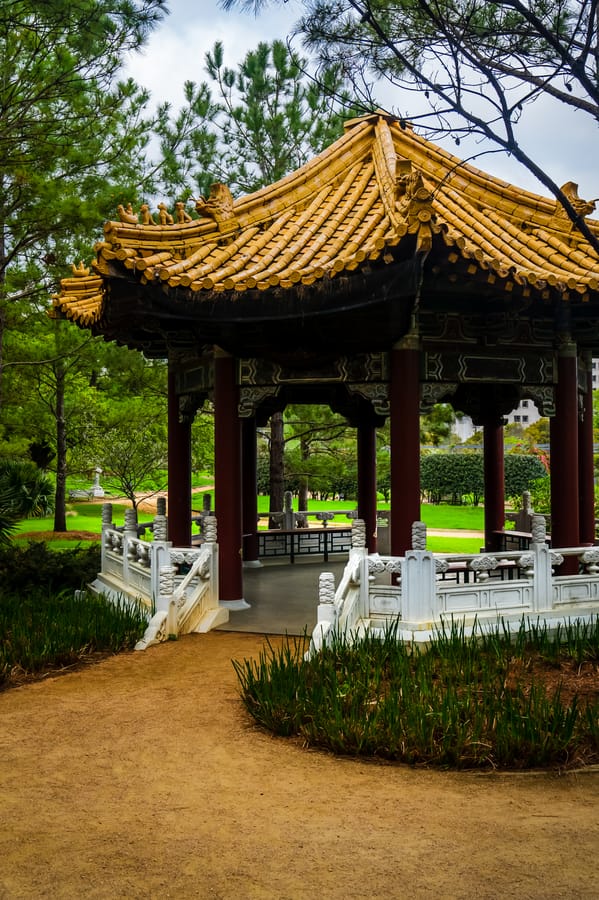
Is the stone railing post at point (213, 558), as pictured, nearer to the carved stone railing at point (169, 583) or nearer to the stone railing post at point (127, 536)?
the carved stone railing at point (169, 583)

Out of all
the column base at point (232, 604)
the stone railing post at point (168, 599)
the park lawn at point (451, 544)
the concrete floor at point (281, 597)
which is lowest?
the park lawn at point (451, 544)

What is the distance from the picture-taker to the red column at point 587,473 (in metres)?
11.2

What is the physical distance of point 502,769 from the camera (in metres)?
4.89

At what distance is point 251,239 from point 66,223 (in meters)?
5.27

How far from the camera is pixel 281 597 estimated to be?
10219 millimetres

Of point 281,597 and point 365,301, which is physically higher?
point 365,301

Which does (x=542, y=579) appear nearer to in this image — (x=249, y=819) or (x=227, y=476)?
(x=227, y=476)

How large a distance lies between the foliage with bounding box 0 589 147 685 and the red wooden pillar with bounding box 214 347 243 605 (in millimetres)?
1087

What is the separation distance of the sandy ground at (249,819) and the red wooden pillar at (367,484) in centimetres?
753

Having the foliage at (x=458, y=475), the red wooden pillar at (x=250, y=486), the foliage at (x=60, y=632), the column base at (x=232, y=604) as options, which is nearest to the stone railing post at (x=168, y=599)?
the foliage at (x=60, y=632)

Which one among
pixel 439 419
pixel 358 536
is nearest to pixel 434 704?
pixel 358 536

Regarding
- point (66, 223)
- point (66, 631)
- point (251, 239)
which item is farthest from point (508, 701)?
point (66, 223)

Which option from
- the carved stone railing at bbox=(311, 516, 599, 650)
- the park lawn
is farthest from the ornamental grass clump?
the park lawn

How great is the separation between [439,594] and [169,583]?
9.00 feet
